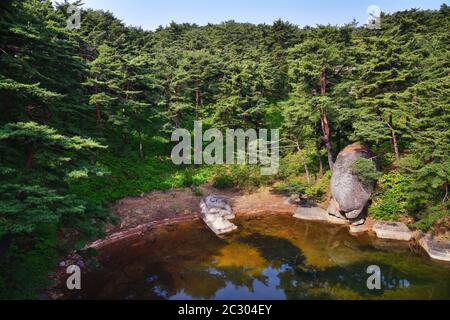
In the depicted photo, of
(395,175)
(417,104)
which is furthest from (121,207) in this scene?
(417,104)

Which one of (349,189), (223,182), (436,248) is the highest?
(349,189)

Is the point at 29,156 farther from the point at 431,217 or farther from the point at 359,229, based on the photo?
the point at 431,217

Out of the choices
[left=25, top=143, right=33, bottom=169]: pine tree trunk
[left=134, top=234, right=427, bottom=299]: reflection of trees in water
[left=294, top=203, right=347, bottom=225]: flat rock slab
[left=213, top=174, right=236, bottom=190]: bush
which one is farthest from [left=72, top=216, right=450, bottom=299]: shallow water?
[left=213, top=174, right=236, bottom=190]: bush

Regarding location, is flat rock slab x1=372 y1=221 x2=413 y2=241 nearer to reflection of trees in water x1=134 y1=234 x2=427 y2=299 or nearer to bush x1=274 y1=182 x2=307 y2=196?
reflection of trees in water x1=134 y1=234 x2=427 y2=299

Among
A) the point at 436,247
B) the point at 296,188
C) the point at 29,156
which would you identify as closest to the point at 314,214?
the point at 296,188
